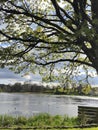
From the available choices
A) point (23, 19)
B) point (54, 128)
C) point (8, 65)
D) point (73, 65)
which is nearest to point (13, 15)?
point (23, 19)

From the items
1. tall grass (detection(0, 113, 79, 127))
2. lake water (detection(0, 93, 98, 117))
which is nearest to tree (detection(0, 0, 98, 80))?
tall grass (detection(0, 113, 79, 127))

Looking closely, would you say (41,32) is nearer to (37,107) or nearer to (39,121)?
(39,121)

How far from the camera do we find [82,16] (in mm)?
15070

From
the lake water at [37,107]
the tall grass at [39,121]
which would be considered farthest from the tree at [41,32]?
the lake water at [37,107]

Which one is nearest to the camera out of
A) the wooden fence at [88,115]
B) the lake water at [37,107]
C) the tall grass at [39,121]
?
the tall grass at [39,121]

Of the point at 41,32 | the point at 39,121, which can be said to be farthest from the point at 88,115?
the point at 41,32

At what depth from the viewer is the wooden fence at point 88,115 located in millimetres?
26831

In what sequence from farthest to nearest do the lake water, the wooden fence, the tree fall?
the lake water → the wooden fence → the tree

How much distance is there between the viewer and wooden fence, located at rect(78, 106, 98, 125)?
26.8m

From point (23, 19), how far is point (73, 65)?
460cm

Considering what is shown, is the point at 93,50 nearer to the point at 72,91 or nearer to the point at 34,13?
the point at 34,13

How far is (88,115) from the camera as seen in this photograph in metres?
28.9

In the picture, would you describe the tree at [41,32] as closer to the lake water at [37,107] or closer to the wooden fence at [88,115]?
the wooden fence at [88,115]

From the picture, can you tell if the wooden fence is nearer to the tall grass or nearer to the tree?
the tall grass
